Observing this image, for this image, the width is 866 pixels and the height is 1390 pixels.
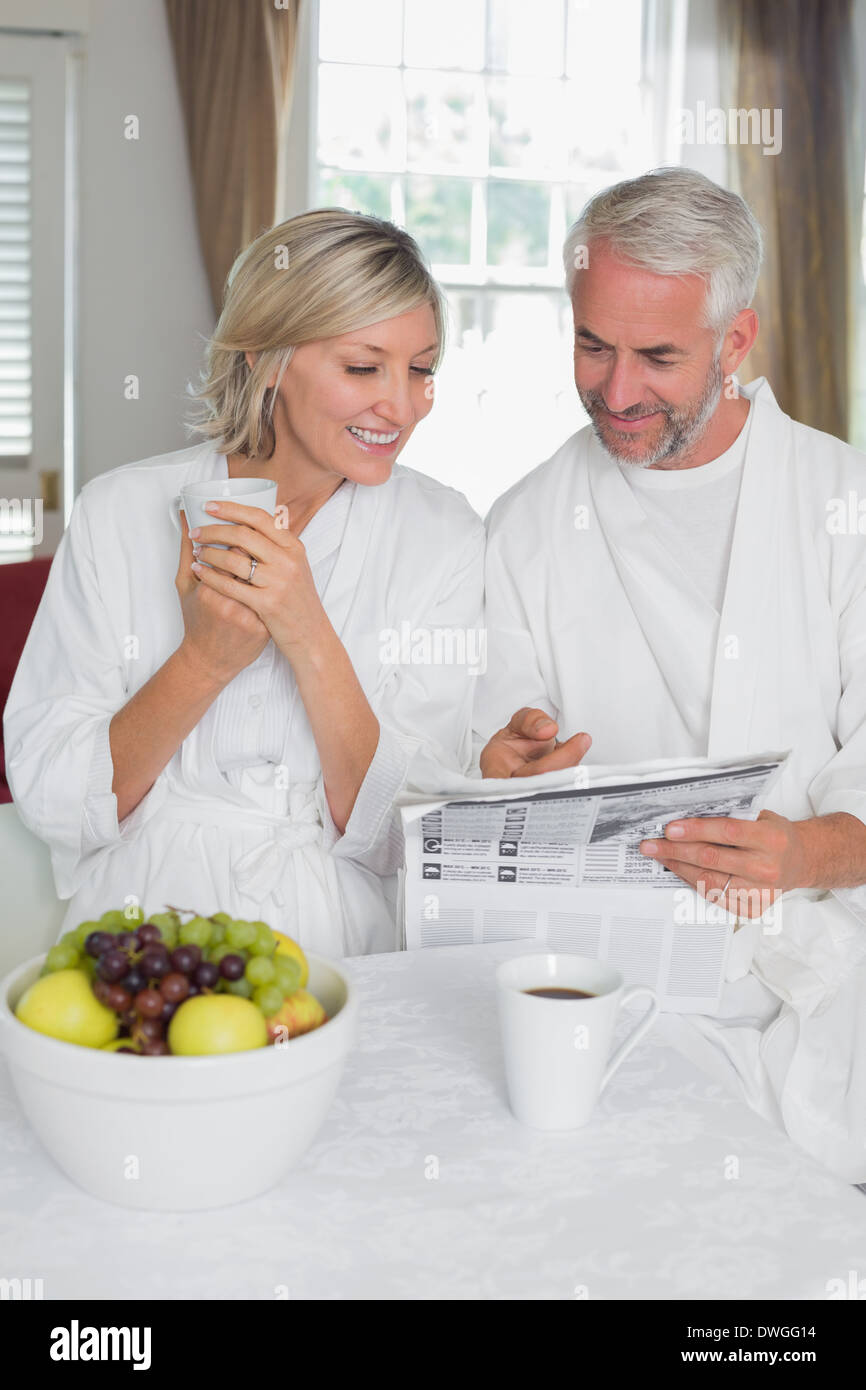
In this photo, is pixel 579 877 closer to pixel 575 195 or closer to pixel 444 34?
pixel 575 195

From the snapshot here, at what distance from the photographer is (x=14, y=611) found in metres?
2.96

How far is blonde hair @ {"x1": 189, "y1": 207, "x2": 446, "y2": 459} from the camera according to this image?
1.62m

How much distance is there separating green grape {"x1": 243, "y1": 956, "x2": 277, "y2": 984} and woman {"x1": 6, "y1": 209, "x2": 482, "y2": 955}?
0.65m

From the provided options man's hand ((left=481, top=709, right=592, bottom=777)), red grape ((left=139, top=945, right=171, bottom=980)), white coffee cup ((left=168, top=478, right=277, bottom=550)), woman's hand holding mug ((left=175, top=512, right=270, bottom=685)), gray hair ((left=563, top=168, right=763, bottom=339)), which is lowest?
red grape ((left=139, top=945, right=171, bottom=980))

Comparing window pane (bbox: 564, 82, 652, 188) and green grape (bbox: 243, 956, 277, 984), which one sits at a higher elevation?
window pane (bbox: 564, 82, 652, 188)

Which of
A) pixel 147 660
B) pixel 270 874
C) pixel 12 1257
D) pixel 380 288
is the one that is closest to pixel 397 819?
pixel 270 874

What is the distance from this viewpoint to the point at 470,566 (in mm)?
1852

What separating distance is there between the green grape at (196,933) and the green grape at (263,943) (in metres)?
0.03

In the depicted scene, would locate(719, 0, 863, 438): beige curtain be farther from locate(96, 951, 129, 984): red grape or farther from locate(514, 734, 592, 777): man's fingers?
locate(96, 951, 129, 984): red grape

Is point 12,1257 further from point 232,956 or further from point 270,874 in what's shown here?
point 270,874

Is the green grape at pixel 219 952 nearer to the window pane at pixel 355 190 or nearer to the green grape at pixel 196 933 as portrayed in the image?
the green grape at pixel 196 933

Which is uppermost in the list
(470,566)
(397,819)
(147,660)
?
(470,566)

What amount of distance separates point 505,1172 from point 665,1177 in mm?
113

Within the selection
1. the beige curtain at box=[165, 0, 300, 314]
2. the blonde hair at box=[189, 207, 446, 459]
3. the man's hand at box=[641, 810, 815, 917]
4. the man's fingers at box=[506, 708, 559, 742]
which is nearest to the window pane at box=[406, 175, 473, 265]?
the beige curtain at box=[165, 0, 300, 314]
